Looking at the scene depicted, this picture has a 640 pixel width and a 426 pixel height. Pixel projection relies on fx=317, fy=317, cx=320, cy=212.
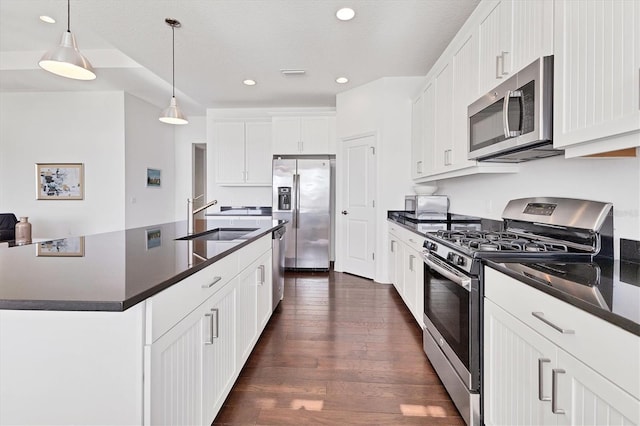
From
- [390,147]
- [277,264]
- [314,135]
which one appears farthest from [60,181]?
[390,147]

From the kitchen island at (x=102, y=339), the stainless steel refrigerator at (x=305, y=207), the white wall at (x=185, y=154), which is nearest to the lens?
the kitchen island at (x=102, y=339)

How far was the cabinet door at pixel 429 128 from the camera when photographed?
3.22m

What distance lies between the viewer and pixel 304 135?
531 centimetres

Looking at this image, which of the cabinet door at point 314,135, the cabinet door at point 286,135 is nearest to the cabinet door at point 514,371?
the cabinet door at point 314,135

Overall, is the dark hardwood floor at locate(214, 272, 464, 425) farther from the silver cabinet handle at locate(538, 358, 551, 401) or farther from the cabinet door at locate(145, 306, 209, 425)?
the silver cabinet handle at locate(538, 358, 551, 401)

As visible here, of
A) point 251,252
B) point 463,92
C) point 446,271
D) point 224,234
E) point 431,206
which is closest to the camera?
point 446,271

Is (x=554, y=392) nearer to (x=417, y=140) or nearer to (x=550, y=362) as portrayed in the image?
(x=550, y=362)

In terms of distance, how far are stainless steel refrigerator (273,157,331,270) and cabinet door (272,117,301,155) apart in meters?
0.37

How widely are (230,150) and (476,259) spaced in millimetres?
5079

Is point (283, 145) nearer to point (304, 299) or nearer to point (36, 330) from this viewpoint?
point (304, 299)

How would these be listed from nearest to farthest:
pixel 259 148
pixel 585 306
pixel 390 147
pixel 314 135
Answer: pixel 585 306
pixel 390 147
pixel 314 135
pixel 259 148

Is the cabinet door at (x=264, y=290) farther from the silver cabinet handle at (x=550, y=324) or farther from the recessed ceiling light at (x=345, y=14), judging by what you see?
the recessed ceiling light at (x=345, y=14)

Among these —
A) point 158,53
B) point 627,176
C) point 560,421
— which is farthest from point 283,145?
point 560,421

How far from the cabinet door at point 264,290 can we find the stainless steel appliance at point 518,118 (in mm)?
1725
